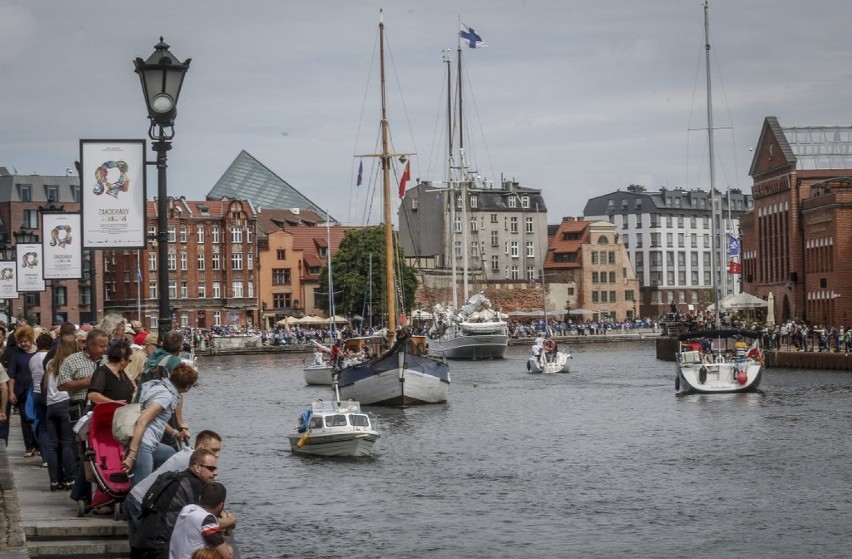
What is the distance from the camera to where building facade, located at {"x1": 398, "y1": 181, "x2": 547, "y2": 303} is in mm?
160125

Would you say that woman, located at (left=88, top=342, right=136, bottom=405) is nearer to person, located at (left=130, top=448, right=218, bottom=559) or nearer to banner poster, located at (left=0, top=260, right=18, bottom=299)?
person, located at (left=130, top=448, right=218, bottom=559)

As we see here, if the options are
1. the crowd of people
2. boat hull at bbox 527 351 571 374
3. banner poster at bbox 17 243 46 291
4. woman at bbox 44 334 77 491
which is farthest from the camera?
boat hull at bbox 527 351 571 374

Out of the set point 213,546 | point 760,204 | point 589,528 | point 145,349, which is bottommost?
point 589,528

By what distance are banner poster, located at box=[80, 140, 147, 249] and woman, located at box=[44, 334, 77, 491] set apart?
62.1 inches

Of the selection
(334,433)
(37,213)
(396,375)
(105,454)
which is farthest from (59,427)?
(37,213)

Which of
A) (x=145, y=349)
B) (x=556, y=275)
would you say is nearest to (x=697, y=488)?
(x=145, y=349)

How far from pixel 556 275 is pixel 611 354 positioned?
5360 centimetres

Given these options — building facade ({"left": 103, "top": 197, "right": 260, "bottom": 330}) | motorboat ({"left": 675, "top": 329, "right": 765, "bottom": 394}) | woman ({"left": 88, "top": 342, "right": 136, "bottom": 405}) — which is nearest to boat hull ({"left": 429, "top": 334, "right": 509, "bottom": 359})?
building facade ({"left": 103, "top": 197, "right": 260, "bottom": 330})

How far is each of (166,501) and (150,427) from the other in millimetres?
2853

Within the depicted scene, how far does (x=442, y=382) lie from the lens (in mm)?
62438

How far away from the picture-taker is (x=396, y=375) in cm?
5975

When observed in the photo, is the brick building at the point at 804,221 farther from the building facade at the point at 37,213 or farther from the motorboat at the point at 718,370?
the building facade at the point at 37,213

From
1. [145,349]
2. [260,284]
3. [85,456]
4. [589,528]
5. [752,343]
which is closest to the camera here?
[85,456]

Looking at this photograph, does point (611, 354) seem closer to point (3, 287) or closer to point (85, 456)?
point (3, 287)
